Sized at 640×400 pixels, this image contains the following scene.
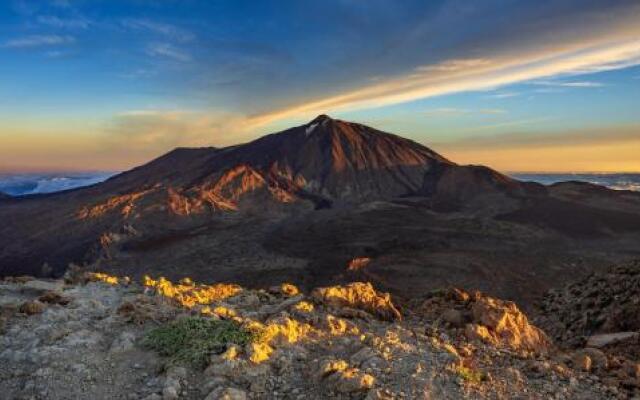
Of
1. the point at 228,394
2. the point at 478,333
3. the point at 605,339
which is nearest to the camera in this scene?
the point at 228,394

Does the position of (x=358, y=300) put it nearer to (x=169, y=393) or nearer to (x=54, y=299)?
(x=169, y=393)

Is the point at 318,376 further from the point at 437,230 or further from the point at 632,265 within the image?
the point at 437,230

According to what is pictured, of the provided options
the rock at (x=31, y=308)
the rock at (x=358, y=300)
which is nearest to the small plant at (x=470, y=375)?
the rock at (x=358, y=300)

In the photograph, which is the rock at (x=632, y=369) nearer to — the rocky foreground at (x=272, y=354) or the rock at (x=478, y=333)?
the rocky foreground at (x=272, y=354)

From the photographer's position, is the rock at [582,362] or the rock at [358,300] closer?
the rock at [582,362]

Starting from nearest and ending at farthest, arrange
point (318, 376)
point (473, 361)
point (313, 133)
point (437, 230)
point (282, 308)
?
point (318, 376) → point (473, 361) → point (282, 308) → point (437, 230) → point (313, 133)

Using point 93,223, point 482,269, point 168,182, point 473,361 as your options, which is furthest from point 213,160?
point 473,361

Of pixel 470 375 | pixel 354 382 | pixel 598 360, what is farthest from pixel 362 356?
pixel 598 360
